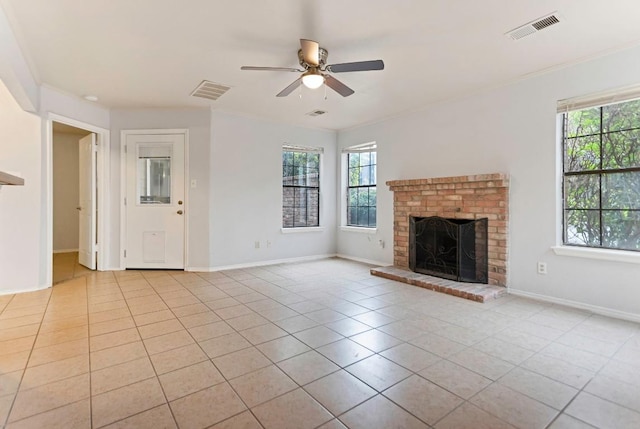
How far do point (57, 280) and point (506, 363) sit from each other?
5.13 m

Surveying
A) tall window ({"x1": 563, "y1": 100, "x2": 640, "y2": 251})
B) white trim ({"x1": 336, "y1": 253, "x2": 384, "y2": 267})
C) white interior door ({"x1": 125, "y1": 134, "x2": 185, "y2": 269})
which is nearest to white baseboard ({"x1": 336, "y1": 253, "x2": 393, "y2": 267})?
white trim ({"x1": 336, "y1": 253, "x2": 384, "y2": 267})

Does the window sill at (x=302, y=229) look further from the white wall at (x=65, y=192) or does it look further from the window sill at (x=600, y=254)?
the white wall at (x=65, y=192)

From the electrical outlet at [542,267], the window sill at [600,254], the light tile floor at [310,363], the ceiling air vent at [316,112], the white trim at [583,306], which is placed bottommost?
the light tile floor at [310,363]

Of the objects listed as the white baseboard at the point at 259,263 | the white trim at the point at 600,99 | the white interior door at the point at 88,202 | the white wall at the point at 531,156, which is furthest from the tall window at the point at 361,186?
the white interior door at the point at 88,202

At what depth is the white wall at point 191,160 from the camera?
4895mm

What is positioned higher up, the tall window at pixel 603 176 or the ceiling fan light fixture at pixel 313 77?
the ceiling fan light fixture at pixel 313 77

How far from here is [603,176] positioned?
3186 millimetres

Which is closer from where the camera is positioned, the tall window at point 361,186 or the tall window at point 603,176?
the tall window at point 603,176

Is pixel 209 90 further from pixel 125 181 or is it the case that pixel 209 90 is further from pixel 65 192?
pixel 65 192

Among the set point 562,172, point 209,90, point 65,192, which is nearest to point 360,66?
point 209,90

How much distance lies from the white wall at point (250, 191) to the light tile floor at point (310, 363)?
161 cm

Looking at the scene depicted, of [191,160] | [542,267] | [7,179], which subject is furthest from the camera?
[191,160]

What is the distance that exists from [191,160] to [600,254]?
5.06m

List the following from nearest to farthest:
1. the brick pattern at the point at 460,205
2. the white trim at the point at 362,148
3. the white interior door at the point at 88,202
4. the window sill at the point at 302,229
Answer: the brick pattern at the point at 460,205 < the white interior door at the point at 88,202 < the white trim at the point at 362,148 < the window sill at the point at 302,229
